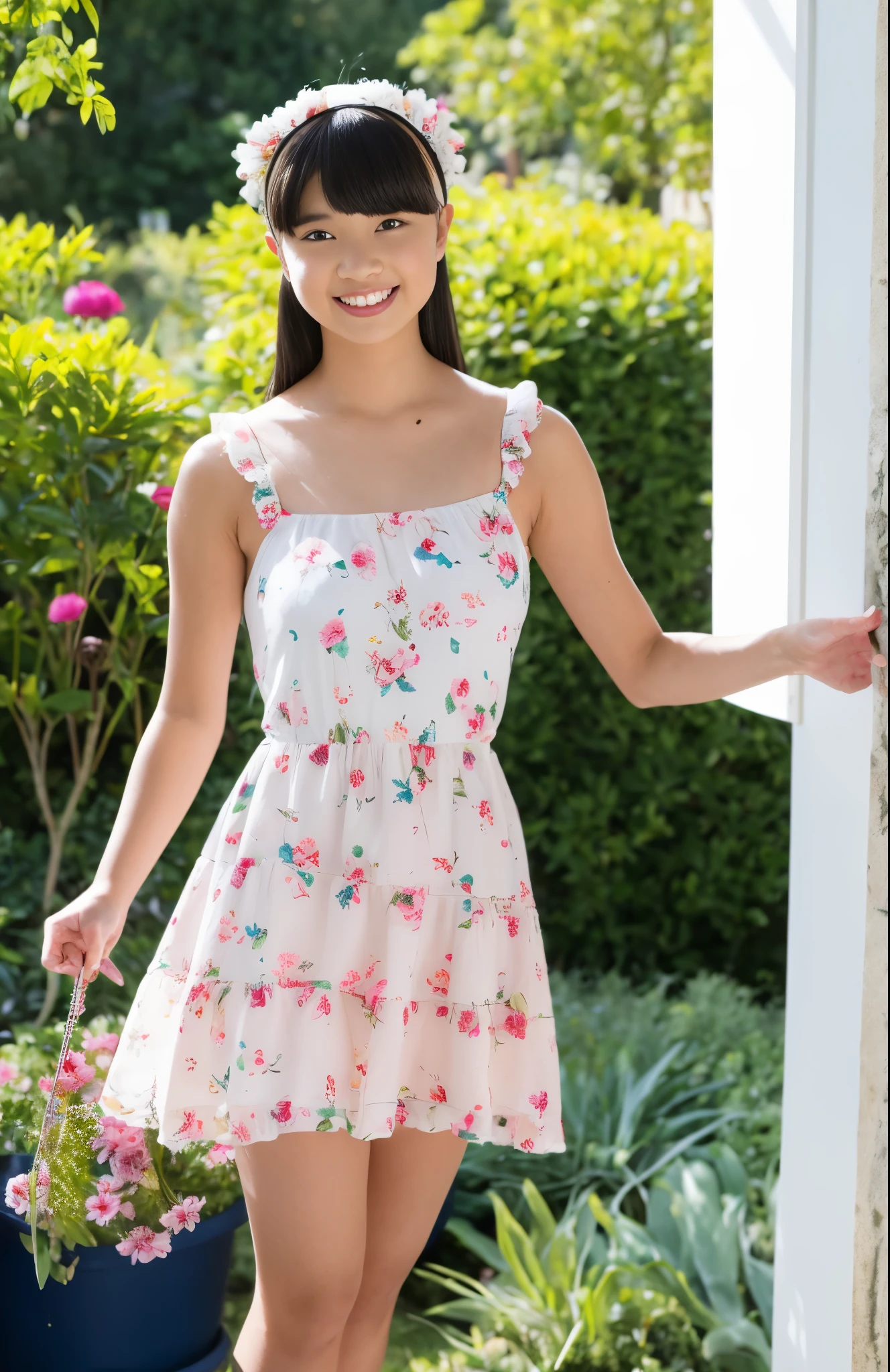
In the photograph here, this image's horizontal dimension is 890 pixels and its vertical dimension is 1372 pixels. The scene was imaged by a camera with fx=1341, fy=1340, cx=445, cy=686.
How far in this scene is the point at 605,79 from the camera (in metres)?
8.31

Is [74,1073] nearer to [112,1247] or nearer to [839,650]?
[112,1247]

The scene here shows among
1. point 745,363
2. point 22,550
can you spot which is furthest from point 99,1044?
point 745,363

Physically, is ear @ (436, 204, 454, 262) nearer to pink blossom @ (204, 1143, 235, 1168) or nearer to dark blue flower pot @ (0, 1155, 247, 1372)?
pink blossom @ (204, 1143, 235, 1168)

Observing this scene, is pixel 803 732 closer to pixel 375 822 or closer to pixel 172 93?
pixel 375 822

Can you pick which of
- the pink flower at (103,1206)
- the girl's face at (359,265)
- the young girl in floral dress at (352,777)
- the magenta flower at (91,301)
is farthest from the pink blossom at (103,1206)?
the magenta flower at (91,301)

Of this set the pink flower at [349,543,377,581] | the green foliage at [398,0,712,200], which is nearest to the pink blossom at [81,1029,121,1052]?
the pink flower at [349,543,377,581]

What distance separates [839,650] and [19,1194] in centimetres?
142

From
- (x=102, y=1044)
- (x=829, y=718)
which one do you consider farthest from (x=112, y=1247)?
(x=829, y=718)

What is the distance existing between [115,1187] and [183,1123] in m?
0.39

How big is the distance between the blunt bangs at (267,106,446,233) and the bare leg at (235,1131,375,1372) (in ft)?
3.99

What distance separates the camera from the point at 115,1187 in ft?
6.88

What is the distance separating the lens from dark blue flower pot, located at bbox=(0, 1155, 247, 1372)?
2133 millimetres

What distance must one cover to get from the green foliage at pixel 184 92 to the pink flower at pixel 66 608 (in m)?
9.11

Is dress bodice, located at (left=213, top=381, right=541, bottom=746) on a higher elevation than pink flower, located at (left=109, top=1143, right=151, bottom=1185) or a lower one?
higher
